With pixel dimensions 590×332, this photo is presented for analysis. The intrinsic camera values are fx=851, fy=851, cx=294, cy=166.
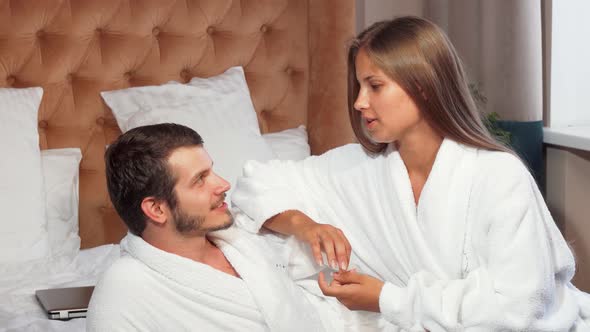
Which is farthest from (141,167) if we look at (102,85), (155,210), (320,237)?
(102,85)

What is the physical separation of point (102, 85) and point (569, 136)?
160cm

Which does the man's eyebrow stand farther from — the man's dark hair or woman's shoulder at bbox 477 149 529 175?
woman's shoulder at bbox 477 149 529 175

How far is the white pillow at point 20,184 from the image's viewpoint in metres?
2.52

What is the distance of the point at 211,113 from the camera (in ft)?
9.19

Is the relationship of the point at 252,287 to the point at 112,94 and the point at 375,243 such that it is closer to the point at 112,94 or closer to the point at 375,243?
the point at 375,243

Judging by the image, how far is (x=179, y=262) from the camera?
166 centimetres

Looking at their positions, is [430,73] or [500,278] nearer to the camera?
[500,278]

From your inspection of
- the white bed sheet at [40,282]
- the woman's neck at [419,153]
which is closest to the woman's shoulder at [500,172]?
the woman's neck at [419,153]

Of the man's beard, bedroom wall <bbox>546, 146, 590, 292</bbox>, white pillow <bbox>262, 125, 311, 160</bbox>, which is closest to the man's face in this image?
the man's beard

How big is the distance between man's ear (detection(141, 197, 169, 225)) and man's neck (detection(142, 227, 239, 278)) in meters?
0.04

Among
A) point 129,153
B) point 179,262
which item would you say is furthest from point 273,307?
point 129,153

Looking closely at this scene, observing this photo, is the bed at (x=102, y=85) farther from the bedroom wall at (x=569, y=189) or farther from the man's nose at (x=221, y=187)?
the man's nose at (x=221, y=187)

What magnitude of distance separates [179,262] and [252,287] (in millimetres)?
161

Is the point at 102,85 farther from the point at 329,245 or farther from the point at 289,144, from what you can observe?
the point at 329,245
